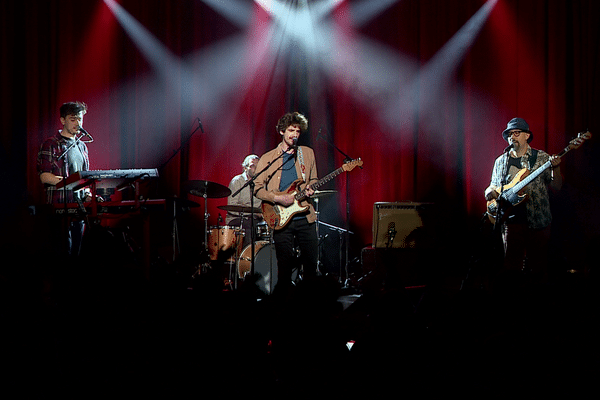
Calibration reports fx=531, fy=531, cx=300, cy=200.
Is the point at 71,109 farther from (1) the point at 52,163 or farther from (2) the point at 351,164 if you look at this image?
→ (2) the point at 351,164

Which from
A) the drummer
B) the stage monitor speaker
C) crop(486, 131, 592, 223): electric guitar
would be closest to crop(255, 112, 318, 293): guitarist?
the stage monitor speaker

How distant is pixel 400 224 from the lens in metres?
6.00

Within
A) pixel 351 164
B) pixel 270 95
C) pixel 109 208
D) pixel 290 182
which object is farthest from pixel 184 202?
pixel 270 95

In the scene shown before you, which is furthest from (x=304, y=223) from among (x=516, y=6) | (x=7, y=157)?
(x=7, y=157)

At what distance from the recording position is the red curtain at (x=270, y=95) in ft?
21.7

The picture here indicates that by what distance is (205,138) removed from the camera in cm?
751

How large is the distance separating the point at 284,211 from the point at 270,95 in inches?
128

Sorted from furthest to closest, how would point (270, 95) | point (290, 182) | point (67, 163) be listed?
point (270, 95) < point (67, 163) < point (290, 182)

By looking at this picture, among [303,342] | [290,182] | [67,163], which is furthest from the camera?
[67,163]

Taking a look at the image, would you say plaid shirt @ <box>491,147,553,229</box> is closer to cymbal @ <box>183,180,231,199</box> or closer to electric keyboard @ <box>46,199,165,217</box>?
cymbal @ <box>183,180,231,199</box>

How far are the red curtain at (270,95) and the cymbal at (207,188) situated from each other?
1.10 meters

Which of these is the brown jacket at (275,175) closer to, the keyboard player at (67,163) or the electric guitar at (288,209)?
the electric guitar at (288,209)

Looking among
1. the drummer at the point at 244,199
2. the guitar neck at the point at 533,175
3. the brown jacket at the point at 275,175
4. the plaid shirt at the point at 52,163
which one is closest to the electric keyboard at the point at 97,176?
the plaid shirt at the point at 52,163

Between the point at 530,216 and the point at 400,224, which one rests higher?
the point at 530,216
